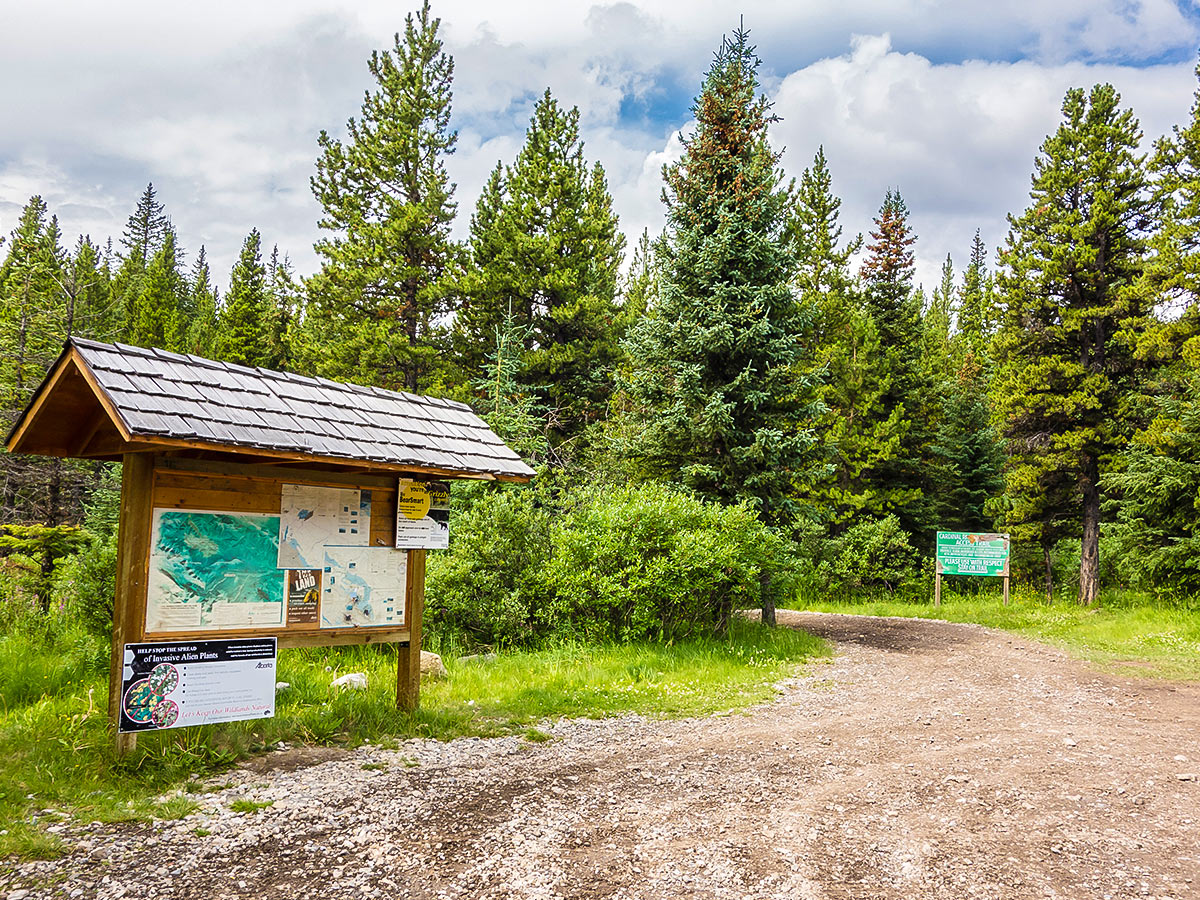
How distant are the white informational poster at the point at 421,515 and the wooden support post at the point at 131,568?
2.14 m

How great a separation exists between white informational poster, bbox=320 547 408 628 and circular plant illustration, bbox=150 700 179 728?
1268 millimetres

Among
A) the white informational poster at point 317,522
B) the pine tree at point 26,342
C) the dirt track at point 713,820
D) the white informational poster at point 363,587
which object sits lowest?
the dirt track at point 713,820

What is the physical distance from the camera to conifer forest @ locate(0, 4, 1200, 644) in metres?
12.3

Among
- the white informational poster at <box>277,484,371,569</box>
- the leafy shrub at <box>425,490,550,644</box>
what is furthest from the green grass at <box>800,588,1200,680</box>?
the white informational poster at <box>277,484,371,569</box>

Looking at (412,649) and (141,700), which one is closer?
(141,700)

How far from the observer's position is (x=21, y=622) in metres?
10.5

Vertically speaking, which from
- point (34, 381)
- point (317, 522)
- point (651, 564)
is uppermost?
point (34, 381)

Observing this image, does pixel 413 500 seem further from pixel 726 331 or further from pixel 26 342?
pixel 26 342

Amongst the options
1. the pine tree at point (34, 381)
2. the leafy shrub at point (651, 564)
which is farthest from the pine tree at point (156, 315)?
the leafy shrub at point (651, 564)

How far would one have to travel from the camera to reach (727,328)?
13812 millimetres

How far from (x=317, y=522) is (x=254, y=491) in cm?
62

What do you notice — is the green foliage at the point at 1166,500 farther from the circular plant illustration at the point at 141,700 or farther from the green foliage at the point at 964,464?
the circular plant illustration at the point at 141,700

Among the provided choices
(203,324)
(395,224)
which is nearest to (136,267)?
(203,324)

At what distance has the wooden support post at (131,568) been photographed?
5.50 meters
